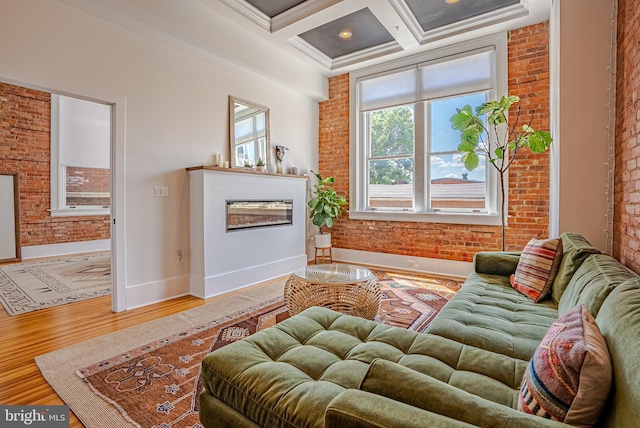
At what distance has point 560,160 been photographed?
271 centimetres

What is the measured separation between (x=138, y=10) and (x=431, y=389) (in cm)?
385

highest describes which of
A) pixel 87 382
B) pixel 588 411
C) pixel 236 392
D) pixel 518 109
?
pixel 518 109

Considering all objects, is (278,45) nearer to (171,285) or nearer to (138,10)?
(138,10)

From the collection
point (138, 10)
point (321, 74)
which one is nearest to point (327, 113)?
point (321, 74)

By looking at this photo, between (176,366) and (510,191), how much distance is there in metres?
4.25

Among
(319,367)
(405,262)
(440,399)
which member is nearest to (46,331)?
(319,367)

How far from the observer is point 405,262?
5.00 metres

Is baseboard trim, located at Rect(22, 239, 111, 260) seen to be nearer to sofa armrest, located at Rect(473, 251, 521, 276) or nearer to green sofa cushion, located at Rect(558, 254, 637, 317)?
sofa armrest, located at Rect(473, 251, 521, 276)

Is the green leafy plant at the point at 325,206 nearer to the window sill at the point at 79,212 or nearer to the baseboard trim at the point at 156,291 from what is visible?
the baseboard trim at the point at 156,291

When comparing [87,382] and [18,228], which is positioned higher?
[18,228]

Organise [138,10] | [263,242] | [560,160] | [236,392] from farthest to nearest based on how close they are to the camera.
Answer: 1. [263,242]
2. [138,10]
3. [560,160]
4. [236,392]

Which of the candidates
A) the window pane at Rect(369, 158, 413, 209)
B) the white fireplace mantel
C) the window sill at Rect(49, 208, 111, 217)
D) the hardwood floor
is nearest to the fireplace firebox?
the white fireplace mantel

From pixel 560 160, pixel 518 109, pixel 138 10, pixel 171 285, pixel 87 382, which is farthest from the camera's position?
pixel 518 109

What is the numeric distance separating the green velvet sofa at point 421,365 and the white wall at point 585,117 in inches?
25.8
